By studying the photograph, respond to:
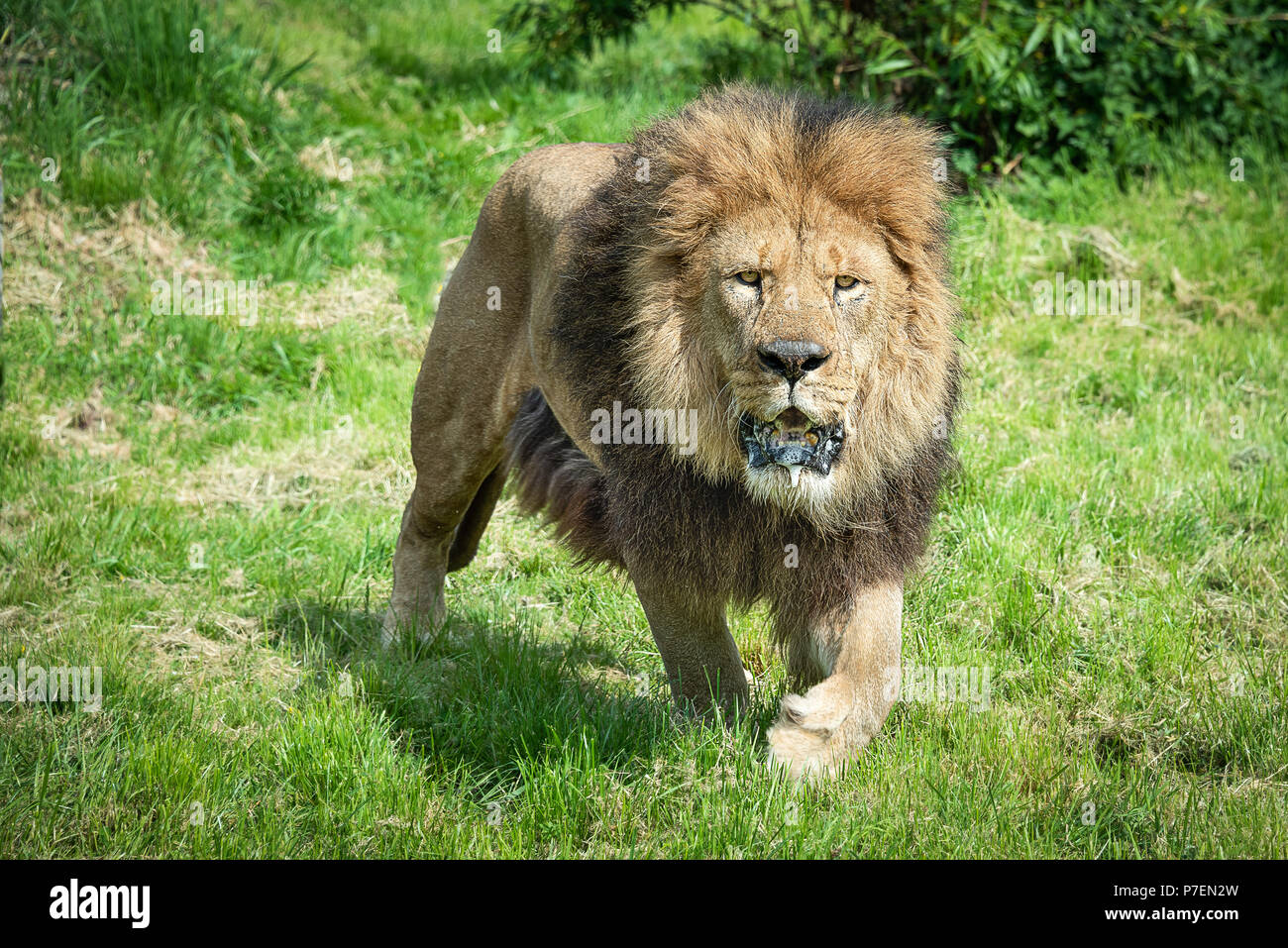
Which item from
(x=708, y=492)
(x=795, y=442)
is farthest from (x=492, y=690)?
(x=795, y=442)

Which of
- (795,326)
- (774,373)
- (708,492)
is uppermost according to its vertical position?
(795,326)

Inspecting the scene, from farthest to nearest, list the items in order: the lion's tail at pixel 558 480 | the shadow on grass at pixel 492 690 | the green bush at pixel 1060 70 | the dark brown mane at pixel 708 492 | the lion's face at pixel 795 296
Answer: the green bush at pixel 1060 70, the lion's tail at pixel 558 480, the shadow on grass at pixel 492 690, the dark brown mane at pixel 708 492, the lion's face at pixel 795 296

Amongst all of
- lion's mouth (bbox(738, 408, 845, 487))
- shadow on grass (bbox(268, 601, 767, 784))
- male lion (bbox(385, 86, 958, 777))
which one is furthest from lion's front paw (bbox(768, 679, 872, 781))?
lion's mouth (bbox(738, 408, 845, 487))

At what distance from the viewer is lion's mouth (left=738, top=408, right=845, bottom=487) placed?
321 cm

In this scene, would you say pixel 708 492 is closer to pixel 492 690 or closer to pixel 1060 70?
pixel 492 690

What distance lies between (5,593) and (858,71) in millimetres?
5593

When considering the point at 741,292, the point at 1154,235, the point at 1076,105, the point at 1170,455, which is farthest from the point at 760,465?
the point at 1076,105

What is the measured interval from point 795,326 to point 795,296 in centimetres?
11

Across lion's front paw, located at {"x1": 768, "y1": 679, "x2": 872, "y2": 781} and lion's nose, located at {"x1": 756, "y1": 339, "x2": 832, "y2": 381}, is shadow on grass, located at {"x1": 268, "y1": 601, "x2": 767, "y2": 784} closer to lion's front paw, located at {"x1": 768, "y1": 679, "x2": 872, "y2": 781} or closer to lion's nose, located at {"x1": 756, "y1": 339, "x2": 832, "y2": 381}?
lion's front paw, located at {"x1": 768, "y1": 679, "x2": 872, "y2": 781}

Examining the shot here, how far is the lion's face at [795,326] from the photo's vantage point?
309 cm

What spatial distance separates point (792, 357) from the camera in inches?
119

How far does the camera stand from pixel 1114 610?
464 cm

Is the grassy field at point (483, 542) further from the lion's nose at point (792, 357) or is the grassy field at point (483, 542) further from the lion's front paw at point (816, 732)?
the lion's nose at point (792, 357)

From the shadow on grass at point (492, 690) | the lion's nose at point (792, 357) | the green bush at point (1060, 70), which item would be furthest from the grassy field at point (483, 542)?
the lion's nose at point (792, 357)
